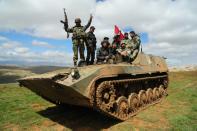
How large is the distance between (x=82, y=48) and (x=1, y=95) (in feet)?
20.7

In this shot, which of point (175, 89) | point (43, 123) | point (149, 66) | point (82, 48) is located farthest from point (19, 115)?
point (175, 89)

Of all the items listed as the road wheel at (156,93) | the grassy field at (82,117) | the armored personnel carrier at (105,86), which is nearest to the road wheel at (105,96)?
the armored personnel carrier at (105,86)

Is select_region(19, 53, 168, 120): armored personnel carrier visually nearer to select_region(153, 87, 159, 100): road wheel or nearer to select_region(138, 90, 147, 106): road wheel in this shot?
select_region(138, 90, 147, 106): road wheel

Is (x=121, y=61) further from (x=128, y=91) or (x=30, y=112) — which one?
(x=30, y=112)

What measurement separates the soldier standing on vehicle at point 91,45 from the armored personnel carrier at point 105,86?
5.83 ft

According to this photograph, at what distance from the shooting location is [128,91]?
12477mm

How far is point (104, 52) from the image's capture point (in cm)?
1293

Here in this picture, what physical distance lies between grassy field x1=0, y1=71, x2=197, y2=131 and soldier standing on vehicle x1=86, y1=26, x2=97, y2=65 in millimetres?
2148

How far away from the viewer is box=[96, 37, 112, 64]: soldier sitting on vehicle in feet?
42.0

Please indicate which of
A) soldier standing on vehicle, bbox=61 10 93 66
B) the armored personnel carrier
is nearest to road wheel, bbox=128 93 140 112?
the armored personnel carrier

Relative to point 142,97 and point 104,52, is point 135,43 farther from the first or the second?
point 142,97

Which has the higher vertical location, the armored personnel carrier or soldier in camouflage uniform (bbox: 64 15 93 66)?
soldier in camouflage uniform (bbox: 64 15 93 66)

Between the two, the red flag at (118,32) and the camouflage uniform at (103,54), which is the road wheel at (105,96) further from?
the red flag at (118,32)

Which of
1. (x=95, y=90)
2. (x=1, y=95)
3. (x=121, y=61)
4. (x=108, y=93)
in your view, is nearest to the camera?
(x=95, y=90)
